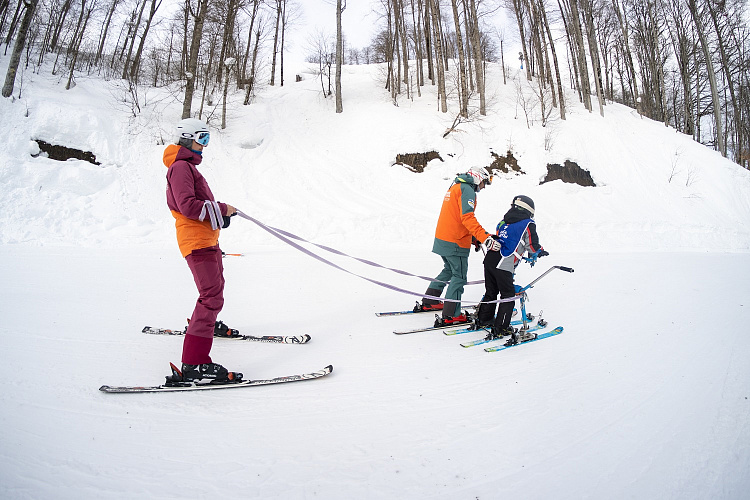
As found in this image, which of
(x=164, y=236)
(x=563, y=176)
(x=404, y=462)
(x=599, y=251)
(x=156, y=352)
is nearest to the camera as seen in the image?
(x=404, y=462)

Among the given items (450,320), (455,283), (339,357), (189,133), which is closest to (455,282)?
(455,283)

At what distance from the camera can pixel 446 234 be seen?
15.6 ft

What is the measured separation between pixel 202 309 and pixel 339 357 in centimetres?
138

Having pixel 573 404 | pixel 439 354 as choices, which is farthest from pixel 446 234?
pixel 573 404

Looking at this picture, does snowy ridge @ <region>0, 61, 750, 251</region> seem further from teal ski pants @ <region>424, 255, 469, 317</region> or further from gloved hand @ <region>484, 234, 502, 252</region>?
gloved hand @ <region>484, 234, 502, 252</region>

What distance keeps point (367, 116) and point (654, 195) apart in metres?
12.4

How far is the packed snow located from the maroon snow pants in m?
0.34

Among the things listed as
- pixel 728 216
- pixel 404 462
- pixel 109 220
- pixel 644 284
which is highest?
pixel 728 216

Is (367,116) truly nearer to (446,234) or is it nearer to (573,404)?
(446,234)

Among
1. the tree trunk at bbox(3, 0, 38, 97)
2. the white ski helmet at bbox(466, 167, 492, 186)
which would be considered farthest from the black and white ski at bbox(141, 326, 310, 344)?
the tree trunk at bbox(3, 0, 38, 97)

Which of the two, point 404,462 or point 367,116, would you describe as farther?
point 367,116

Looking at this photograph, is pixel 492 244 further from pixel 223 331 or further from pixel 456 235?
pixel 223 331

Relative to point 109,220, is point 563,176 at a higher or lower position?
higher

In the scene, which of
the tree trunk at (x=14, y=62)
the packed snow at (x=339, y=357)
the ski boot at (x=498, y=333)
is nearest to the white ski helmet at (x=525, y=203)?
the ski boot at (x=498, y=333)
